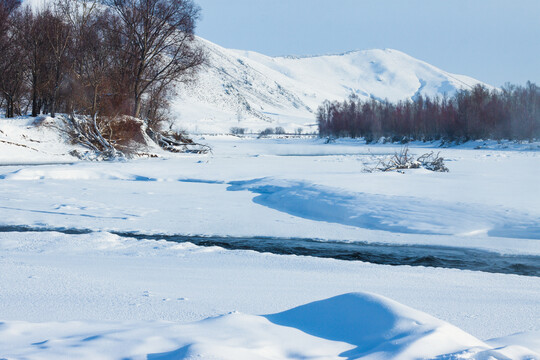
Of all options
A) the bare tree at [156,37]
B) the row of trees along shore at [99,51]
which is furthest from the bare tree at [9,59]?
the bare tree at [156,37]

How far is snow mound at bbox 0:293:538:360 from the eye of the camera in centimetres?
250

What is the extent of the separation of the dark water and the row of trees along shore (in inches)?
833

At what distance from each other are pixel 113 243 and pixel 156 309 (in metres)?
3.69

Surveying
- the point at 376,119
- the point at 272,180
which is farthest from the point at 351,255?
the point at 376,119

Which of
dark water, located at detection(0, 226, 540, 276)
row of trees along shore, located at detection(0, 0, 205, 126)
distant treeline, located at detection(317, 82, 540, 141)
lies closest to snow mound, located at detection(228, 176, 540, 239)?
dark water, located at detection(0, 226, 540, 276)

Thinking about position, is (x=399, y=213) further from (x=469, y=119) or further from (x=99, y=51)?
(x=469, y=119)

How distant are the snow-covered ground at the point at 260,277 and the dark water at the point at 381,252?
1.09 ft

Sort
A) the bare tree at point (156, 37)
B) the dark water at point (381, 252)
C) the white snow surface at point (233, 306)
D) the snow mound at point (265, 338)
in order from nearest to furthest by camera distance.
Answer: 1. the snow mound at point (265, 338)
2. the white snow surface at point (233, 306)
3. the dark water at point (381, 252)
4. the bare tree at point (156, 37)

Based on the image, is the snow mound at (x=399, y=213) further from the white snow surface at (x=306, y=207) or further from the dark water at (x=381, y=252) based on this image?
the dark water at (x=381, y=252)

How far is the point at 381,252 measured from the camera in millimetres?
7613

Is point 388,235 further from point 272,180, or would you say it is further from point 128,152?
point 128,152

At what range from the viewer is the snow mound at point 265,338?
2.50 meters

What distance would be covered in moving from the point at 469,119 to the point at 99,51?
131 feet

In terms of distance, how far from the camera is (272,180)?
14.9 metres
